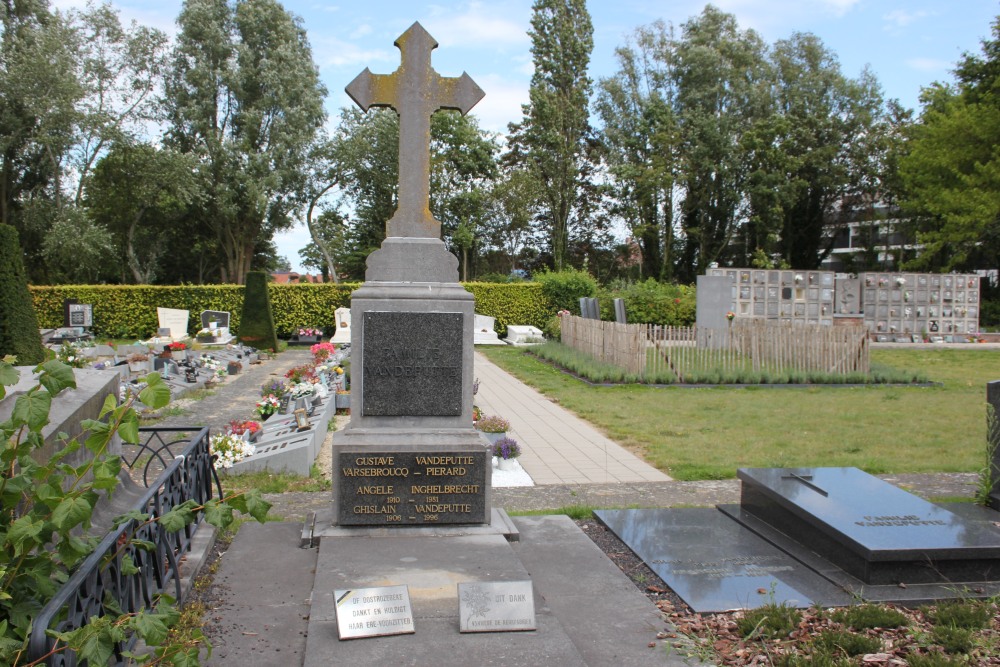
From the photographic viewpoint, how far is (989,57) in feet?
111

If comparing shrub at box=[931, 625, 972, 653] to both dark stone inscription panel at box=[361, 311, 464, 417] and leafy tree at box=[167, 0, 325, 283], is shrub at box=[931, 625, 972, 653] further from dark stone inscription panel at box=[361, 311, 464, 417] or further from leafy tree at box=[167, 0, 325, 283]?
leafy tree at box=[167, 0, 325, 283]

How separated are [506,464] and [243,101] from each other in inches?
1304

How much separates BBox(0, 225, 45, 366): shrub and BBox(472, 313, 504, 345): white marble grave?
58.1ft

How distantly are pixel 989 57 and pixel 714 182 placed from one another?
1277 cm

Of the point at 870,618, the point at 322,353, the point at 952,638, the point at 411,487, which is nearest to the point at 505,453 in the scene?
the point at 411,487

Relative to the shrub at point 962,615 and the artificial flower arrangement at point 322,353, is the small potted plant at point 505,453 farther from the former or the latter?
the artificial flower arrangement at point 322,353

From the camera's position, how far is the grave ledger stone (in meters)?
4.86

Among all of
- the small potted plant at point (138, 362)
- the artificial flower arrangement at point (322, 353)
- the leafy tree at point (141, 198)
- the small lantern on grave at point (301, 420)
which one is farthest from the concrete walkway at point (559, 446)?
the leafy tree at point (141, 198)

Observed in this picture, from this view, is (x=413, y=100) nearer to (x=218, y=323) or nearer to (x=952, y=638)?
(x=952, y=638)

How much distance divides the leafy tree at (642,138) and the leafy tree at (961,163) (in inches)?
424

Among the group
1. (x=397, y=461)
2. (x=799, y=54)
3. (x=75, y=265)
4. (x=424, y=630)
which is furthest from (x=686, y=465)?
(x=799, y=54)

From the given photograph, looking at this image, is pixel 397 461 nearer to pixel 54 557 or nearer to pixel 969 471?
pixel 54 557

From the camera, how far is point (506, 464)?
7.70 metres

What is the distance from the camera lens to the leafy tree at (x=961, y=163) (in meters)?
30.7
